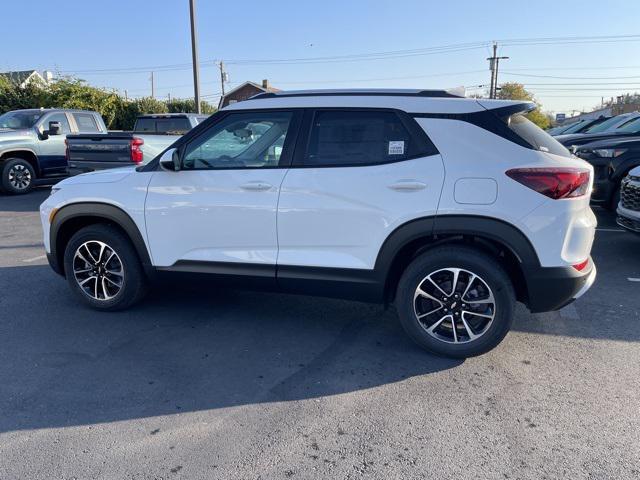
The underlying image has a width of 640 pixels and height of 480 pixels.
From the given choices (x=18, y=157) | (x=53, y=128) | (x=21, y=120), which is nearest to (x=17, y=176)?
(x=18, y=157)

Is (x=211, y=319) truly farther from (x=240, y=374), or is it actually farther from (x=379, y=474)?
(x=379, y=474)

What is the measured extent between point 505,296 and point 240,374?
6.32 ft

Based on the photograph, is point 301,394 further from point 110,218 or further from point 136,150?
point 136,150

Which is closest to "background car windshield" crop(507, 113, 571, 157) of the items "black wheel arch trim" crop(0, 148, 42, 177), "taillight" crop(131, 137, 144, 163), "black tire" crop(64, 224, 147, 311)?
"black tire" crop(64, 224, 147, 311)

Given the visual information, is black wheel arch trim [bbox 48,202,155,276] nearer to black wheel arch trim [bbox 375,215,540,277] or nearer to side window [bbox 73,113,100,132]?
black wheel arch trim [bbox 375,215,540,277]

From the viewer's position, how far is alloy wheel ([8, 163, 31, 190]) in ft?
39.1

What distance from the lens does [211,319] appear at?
459 centimetres

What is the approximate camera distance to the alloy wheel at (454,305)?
3707 mm

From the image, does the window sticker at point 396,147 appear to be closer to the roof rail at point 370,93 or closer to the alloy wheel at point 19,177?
the roof rail at point 370,93

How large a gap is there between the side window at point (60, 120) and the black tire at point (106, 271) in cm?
934

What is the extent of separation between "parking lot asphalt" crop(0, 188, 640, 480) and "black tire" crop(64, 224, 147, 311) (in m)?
0.15

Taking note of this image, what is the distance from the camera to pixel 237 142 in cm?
420

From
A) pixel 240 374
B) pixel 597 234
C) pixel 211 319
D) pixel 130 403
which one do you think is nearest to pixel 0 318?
pixel 211 319

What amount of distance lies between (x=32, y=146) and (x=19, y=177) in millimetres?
780
